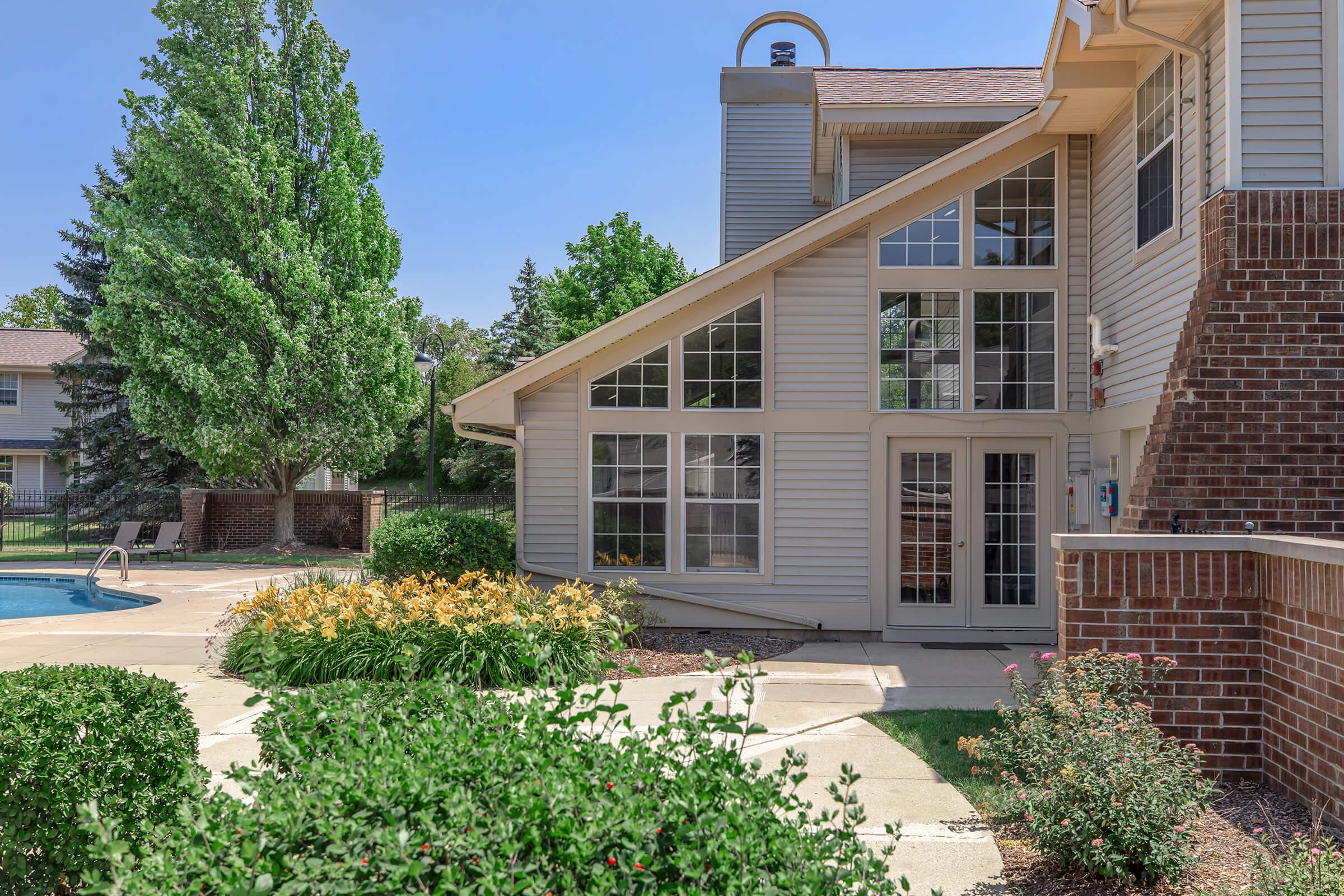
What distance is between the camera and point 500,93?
15.0 m

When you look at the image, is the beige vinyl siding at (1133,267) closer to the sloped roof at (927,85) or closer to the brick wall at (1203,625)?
the sloped roof at (927,85)

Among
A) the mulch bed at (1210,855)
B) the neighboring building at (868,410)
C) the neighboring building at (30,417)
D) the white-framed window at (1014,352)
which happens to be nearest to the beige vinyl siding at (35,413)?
the neighboring building at (30,417)

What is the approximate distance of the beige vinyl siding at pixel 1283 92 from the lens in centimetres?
604

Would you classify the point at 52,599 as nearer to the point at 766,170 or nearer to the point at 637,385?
→ the point at 637,385

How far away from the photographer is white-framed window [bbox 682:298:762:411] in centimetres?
977

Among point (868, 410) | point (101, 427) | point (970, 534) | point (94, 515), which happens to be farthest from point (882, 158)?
point (94, 515)

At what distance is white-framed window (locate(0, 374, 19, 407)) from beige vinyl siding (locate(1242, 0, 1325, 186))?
3541 centimetres

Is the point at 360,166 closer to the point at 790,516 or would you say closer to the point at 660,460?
the point at 660,460

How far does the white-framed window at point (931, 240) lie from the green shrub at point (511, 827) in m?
8.06

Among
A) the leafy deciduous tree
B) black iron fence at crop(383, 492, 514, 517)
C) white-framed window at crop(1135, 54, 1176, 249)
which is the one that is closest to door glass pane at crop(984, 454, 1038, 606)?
white-framed window at crop(1135, 54, 1176, 249)

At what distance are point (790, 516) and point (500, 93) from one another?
32.1 ft

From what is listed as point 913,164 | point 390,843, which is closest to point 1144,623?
point 390,843

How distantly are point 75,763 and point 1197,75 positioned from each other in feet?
27.4

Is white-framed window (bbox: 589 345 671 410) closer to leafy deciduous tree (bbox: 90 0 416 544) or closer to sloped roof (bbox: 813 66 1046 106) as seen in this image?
sloped roof (bbox: 813 66 1046 106)
